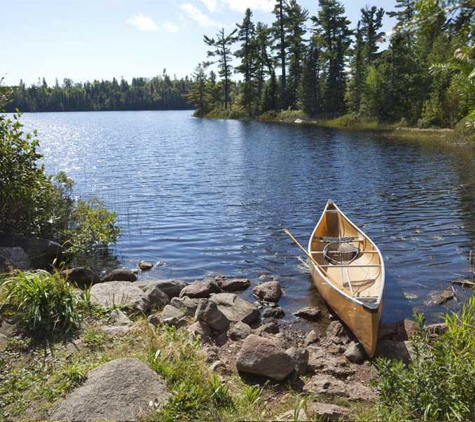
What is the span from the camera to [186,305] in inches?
388

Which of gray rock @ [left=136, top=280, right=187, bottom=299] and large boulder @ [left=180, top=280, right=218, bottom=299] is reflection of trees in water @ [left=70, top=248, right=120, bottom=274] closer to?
gray rock @ [left=136, top=280, right=187, bottom=299]

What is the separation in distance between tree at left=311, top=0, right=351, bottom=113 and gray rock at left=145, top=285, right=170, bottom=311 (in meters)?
63.7

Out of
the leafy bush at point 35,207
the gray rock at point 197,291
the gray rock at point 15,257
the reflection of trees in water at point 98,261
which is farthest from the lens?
the reflection of trees in water at point 98,261

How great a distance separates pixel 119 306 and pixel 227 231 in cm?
931

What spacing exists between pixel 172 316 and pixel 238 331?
142 cm

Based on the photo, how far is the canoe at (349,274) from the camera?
8312 millimetres

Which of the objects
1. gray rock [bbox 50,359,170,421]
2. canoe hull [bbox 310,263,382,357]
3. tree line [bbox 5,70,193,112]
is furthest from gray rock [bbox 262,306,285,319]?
tree line [bbox 5,70,193,112]

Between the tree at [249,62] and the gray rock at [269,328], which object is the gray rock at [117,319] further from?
the tree at [249,62]

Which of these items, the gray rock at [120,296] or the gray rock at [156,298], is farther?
the gray rock at [156,298]

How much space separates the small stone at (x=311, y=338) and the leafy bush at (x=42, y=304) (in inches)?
179

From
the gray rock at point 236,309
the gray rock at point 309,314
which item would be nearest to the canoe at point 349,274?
the gray rock at point 309,314

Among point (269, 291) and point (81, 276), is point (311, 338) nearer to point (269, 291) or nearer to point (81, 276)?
point (269, 291)

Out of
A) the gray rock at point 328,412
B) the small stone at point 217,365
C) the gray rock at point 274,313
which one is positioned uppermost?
the gray rock at point 328,412

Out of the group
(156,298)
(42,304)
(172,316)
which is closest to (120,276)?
(156,298)
